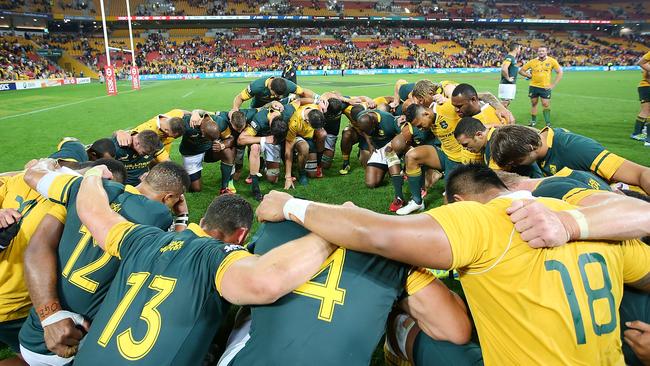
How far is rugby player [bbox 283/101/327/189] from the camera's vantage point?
Answer: 723 cm

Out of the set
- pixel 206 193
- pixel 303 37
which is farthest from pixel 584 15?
pixel 206 193

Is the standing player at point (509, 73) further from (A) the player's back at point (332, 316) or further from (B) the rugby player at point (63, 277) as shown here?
(B) the rugby player at point (63, 277)

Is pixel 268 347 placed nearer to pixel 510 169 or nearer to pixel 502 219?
pixel 502 219

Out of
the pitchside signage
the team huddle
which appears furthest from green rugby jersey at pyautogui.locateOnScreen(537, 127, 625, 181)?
the pitchside signage

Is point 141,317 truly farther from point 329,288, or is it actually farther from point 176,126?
point 176,126

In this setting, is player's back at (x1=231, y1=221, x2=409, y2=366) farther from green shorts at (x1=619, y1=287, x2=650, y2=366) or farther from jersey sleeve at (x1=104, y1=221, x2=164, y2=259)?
green shorts at (x1=619, y1=287, x2=650, y2=366)

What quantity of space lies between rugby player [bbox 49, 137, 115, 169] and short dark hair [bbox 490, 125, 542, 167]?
3.81 meters

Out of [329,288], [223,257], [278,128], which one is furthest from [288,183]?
[329,288]

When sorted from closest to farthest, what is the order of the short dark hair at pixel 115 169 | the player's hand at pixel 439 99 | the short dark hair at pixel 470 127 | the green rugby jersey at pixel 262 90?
the short dark hair at pixel 115 169 → the short dark hair at pixel 470 127 → the player's hand at pixel 439 99 → the green rugby jersey at pixel 262 90

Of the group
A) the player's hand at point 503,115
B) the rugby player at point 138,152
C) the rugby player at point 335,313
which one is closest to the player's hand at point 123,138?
the rugby player at point 138,152

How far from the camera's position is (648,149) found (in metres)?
8.71

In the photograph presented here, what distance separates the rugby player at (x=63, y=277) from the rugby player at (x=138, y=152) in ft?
9.49

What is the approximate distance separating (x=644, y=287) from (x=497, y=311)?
860 mm

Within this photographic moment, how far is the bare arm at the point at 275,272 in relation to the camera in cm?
183
